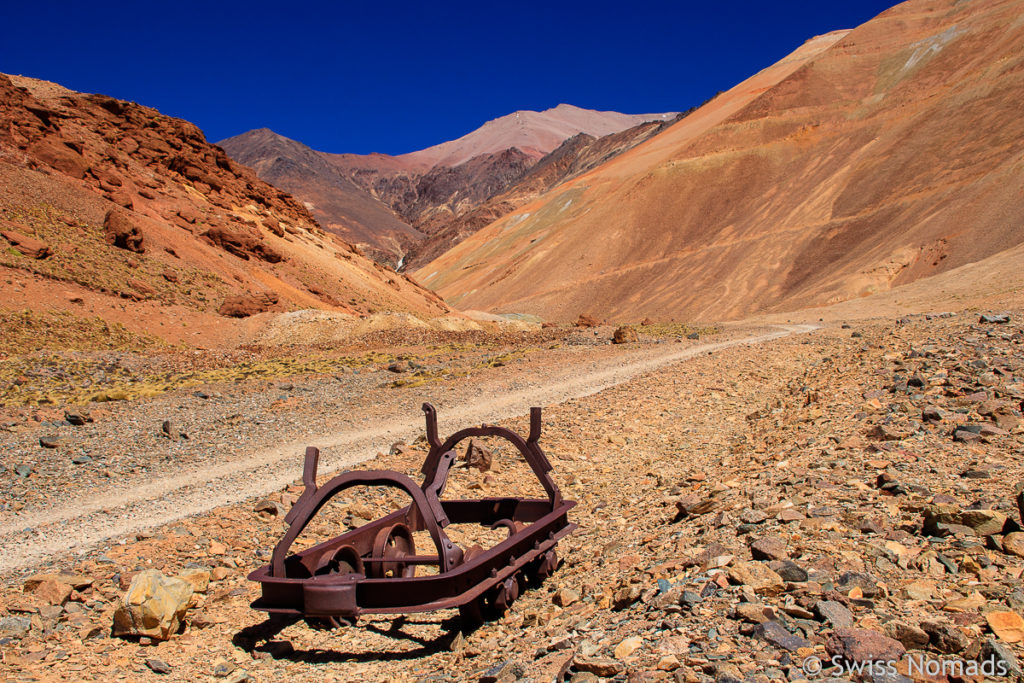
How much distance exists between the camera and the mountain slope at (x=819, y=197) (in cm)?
3888

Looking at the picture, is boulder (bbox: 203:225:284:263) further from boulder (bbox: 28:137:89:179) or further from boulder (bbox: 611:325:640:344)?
boulder (bbox: 611:325:640:344)

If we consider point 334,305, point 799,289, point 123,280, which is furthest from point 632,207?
point 123,280

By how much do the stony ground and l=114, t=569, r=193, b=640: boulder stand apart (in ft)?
0.31

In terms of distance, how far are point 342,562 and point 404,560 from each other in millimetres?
495

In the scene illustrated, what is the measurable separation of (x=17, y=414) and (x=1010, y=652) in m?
14.4

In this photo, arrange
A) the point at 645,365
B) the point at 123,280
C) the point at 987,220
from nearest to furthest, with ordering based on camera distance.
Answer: the point at 645,365 < the point at 123,280 < the point at 987,220

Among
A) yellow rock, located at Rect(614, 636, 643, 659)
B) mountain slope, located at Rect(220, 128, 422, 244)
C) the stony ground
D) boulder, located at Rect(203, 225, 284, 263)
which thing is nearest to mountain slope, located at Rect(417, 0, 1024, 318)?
boulder, located at Rect(203, 225, 284, 263)

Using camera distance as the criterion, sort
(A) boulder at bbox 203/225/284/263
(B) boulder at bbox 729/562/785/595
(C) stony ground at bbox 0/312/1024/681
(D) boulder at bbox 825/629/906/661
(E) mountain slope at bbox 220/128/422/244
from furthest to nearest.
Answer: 1. (E) mountain slope at bbox 220/128/422/244
2. (A) boulder at bbox 203/225/284/263
3. (B) boulder at bbox 729/562/785/595
4. (C) stony ground at bbox 0/312/1024/681
5. (D) boulder at bbox 825/629/906/661

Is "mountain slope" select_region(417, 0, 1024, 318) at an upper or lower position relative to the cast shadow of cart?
upper

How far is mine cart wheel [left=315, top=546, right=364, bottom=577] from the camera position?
469cm

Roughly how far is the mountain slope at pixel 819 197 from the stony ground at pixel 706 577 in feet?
110

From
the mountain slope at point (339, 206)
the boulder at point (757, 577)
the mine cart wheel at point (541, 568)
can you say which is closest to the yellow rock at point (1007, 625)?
the boulder at point (757, 577)

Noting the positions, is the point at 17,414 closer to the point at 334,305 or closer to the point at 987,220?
the point at 334,305

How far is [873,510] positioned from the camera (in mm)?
4324
